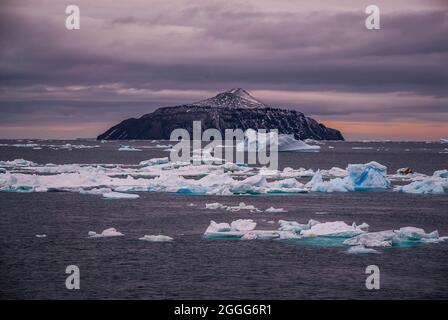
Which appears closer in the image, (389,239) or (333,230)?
(389,239)

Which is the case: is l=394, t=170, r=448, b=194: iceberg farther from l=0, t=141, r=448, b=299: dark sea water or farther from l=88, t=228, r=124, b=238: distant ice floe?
l=88, t=228, r=124, b=238: distant ice floe

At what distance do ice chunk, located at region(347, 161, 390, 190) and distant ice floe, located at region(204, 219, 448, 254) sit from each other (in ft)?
60.0

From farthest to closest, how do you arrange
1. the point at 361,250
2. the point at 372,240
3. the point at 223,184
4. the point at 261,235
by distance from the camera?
the point at 223,184, the point at 261,235, the point at 372,240, the point at 361,250

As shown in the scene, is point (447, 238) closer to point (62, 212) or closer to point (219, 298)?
point (219, 298)

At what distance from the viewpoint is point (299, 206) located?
113ft

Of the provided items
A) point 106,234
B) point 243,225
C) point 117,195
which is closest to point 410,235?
point 243,225

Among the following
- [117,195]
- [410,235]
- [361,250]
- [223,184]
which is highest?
[223,184]

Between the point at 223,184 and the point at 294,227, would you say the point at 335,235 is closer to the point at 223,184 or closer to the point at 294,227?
the point at 294,227

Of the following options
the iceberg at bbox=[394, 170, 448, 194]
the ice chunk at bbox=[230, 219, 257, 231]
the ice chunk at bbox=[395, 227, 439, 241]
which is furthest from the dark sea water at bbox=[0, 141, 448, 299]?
the iceberg at bbox=[394, 170, 448, 194]

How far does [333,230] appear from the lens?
24.0m

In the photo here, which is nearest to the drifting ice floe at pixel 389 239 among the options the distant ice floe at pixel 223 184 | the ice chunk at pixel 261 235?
the ice chunk at pixel 261 235

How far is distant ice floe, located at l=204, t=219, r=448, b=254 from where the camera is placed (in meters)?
22.5

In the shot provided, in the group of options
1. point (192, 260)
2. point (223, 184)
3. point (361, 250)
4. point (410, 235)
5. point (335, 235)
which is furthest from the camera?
point (223, 184)

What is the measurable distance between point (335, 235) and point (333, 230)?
278 millimetres
